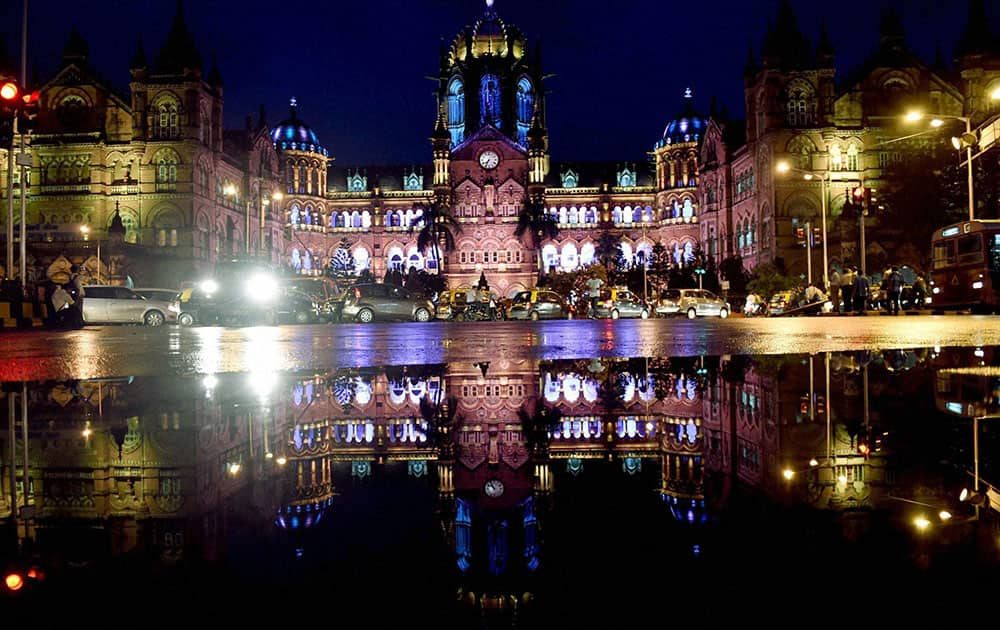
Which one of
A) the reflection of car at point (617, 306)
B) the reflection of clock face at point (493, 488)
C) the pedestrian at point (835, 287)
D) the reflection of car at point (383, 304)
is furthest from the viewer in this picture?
the reflection of car at point (617, 306)

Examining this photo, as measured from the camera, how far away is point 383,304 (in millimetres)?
31469

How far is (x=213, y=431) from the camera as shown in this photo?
3961 millimetres

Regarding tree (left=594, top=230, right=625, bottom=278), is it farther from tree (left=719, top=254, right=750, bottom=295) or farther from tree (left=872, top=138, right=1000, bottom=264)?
tree (left=872, top=138, right=1000, bottom=264)

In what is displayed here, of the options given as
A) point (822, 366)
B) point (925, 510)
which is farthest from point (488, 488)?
point (822, 366)

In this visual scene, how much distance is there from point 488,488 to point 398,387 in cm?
367

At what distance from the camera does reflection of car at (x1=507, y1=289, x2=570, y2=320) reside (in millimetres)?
39156

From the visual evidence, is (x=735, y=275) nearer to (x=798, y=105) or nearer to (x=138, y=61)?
(x=798, y=105)

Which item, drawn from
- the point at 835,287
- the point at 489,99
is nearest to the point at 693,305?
the point at 835,287

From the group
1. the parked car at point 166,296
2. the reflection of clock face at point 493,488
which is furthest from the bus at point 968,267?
the reflection of clock face at point 493,488

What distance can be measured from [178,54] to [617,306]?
41917 mm

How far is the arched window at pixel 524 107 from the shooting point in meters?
106

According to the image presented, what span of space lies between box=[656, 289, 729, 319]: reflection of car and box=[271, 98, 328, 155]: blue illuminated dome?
70.4 meters

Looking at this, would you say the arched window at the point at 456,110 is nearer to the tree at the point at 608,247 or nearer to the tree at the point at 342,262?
the tree at the point at 342,262

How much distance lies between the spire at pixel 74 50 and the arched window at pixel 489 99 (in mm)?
47559
